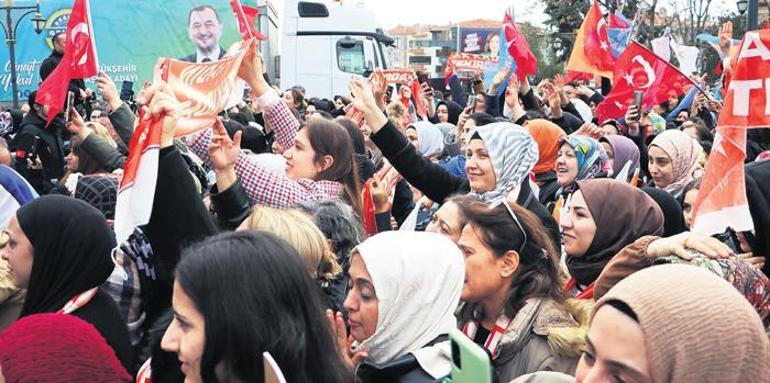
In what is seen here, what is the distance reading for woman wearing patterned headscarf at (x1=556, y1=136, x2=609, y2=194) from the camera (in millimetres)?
5895

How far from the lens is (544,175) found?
250 inches

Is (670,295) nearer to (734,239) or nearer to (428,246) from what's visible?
(428,246)

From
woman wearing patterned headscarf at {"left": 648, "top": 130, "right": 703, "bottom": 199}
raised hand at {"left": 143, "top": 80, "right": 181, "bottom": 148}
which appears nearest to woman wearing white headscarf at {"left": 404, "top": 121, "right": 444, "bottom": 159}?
woman wearing patterned headscarf at {"left": 648, "top": 130, "right": 703, "bottom": 199}

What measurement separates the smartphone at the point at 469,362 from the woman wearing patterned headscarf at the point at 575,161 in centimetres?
422

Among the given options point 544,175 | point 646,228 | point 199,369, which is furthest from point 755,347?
point 544,175

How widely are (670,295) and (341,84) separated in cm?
2070

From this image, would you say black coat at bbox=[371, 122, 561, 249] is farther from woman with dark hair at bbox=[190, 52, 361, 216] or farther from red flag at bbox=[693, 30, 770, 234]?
red flag at bbox=[693, 30, 770, 234]

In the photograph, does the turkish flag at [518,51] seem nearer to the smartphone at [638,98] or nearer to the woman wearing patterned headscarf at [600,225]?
the smartphone at [638,98]

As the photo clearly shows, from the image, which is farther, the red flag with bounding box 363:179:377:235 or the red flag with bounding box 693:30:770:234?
the red flag with bounding box 363:179:377:235

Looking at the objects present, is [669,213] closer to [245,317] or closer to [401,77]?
[245,317]

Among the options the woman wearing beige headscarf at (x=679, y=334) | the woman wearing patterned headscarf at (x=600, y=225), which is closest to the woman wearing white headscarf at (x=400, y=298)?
the woman wearing patterned headscarf at (x=600, y=225)

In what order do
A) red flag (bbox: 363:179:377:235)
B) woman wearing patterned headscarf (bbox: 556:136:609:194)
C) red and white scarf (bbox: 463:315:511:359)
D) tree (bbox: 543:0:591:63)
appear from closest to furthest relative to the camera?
red and white scarf (bbox: 463:315:511:359), red flag (bbox: 363:179:377:235), woman wearing patterned headscarf (bbox: 556:136:609:194), tree (bbox: 543:0:591:63)

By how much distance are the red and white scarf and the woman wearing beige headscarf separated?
4.30 ft

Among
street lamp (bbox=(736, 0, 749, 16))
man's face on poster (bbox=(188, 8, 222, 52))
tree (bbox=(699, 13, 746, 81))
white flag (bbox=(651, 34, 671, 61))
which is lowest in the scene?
tree (bbox=(699, 13, 746, 81))
